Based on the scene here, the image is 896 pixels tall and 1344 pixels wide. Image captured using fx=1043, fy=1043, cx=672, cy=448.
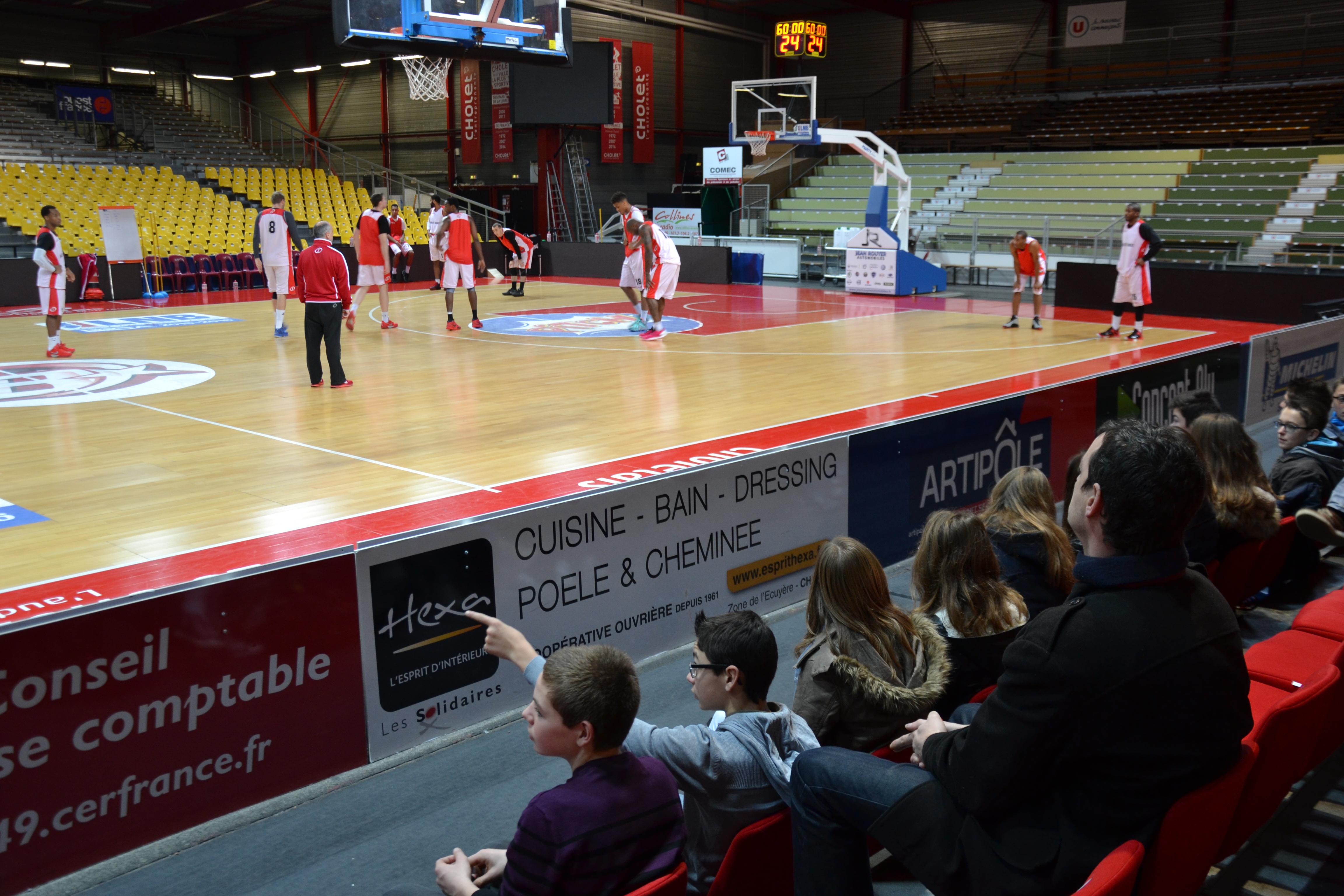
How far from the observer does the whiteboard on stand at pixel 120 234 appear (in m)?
17.7

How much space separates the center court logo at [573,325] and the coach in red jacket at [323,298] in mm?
4314

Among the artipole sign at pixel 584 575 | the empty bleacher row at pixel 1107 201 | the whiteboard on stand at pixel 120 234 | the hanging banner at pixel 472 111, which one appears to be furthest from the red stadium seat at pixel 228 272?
the artipole sign at pixel 584 575

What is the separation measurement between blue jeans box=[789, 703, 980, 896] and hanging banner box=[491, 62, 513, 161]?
86.8 ft

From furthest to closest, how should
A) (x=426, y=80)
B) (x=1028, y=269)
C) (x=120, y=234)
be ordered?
(x=426, y=80) → (x=120, y=234) → (x=1028, y=269)

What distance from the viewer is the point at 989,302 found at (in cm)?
1873

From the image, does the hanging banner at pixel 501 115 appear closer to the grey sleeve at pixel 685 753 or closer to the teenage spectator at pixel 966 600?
the teenage spectator at pixel 966 600

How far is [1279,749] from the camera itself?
2.44m

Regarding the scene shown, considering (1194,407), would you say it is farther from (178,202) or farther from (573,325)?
(178,202)

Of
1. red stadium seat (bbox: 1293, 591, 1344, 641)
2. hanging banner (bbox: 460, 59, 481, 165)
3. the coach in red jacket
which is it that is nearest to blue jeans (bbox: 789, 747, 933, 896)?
red stadium seat (bbox: 1293, 591, 1344, 641)

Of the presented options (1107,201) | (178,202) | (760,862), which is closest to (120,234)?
(178,202)

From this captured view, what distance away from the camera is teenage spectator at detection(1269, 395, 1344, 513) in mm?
5121

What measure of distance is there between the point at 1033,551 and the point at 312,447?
5397 millimetres

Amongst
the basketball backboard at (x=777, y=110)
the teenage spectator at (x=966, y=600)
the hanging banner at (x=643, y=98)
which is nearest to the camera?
the teenage spectator at (x=966, y=600)

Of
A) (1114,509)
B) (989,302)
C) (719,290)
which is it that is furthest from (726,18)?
(1114,509)
